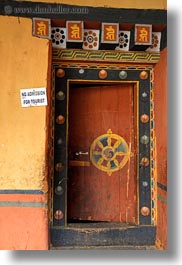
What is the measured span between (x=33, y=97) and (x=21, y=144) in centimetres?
41

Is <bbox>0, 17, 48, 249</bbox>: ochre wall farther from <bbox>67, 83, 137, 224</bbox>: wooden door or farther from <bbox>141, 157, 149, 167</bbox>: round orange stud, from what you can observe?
<bbox>141, 157, 149, 167</bbox>: round orange stud

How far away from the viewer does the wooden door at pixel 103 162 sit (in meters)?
3.02

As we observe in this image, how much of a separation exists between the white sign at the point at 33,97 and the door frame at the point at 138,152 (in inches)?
11.1

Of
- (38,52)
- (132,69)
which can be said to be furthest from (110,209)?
(38,52)

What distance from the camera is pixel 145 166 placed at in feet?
9.64

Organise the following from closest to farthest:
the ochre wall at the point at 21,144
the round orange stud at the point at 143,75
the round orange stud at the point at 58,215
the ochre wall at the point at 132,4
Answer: the ochre wall at the point at 21,144 → the ochre wall at the point at 132,4 → the round orange stud at the point at 58,215 → the round orange stud at the point at 143,75

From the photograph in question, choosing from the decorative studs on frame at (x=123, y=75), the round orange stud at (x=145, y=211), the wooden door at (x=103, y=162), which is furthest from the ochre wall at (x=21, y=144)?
the round orange stud at (x=145, y=211)

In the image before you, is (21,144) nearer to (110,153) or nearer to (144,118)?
(110,153)

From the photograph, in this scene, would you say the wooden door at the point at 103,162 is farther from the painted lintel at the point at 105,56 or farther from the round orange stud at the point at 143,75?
the painted lintel at the point at 105,56

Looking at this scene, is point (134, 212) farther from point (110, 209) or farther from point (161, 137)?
point (161, 137)

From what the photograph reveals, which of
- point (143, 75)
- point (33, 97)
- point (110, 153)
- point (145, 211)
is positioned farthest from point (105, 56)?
point (145, 211)

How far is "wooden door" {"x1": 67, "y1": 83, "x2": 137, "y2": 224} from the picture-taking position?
302 centimetres

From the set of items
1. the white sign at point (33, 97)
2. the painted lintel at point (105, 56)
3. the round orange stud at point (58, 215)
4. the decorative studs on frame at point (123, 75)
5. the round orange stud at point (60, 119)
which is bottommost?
the round orange stud at point (58, 215)

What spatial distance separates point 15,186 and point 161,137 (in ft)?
4.36
